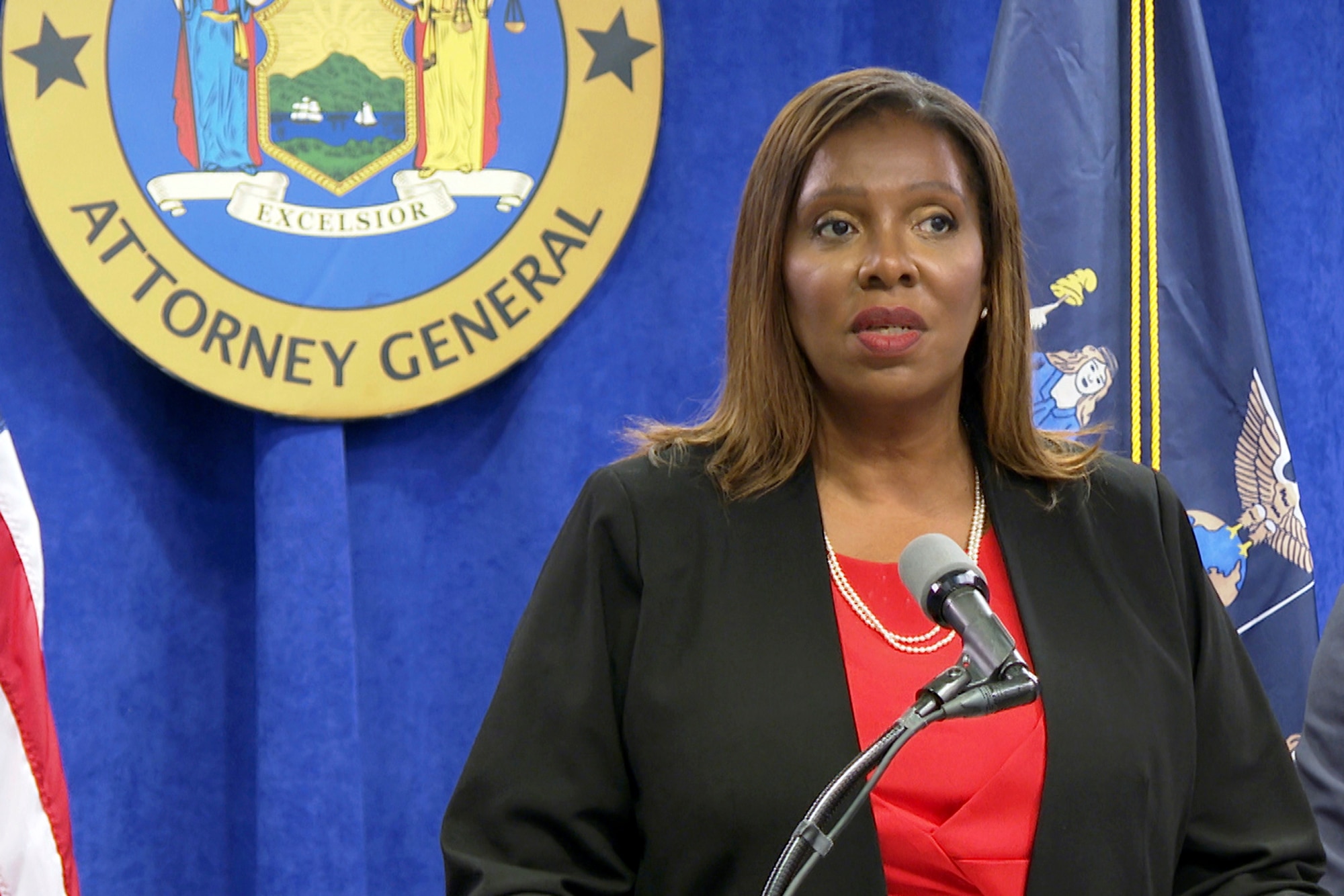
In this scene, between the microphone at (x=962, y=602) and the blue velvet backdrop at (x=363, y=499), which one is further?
the blue velvet backdrop at (x=363, y=499)

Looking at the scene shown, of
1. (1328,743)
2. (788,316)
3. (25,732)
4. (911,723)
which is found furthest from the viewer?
(25,732)

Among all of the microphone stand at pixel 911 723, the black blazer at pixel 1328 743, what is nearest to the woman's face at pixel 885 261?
the microphone stand at pixel 911 723

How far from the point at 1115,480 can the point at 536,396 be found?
4.09 feet

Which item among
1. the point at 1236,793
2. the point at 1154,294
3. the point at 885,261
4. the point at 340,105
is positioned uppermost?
the point at 340,105

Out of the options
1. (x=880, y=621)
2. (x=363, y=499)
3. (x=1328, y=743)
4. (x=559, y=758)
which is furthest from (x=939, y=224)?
(x=363, y=499)

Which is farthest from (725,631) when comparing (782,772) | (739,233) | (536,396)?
(536,396)

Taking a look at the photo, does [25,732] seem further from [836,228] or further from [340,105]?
[836,228]

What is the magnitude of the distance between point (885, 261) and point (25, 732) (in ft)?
4.32

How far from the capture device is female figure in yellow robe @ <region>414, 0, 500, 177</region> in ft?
8.14

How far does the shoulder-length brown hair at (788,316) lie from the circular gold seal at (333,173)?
976mm

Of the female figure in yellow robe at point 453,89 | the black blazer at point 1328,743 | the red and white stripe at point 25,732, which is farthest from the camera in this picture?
the female figure in yellow robe at point 453,89

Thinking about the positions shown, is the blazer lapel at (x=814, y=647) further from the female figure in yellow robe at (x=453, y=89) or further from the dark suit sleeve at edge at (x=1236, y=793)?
the female figure in yellow robe at (x=453, y=89)

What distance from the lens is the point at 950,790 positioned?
133cm

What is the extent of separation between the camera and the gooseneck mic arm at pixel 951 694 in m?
0.97
